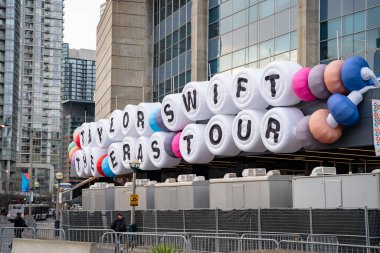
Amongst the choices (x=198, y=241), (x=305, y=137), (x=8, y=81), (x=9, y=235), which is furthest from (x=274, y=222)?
(x=8, y=81)

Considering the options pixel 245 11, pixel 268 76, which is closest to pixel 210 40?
pixel 245 11

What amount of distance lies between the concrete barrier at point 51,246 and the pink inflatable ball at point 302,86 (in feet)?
35.5

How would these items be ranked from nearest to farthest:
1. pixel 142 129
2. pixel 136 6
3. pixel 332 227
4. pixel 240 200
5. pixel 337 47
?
pixel 332 227
pixel 240 200
pixel 337 47
pixel 142 129
pixel 136 6

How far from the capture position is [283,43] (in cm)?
3831

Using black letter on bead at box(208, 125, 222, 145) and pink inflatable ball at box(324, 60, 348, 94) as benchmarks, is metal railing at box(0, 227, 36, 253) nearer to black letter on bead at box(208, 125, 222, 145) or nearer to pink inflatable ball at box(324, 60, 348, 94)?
black letter on bead at box(208, 125, 222, 145)

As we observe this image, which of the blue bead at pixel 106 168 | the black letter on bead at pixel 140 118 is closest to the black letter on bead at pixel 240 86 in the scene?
the black letter on bead at pixel 140 118

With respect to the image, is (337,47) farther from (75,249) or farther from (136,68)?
(136,68)

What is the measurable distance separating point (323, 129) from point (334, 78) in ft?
6.58

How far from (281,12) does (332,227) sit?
65.9ft

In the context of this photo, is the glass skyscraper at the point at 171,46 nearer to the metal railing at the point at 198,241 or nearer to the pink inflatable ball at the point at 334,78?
the pink inflatable ball at the point at 334,78

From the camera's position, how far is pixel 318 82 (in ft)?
89.1

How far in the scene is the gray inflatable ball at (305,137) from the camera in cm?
2778

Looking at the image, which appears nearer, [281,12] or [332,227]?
[332,227]

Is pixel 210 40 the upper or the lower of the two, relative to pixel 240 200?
upper
